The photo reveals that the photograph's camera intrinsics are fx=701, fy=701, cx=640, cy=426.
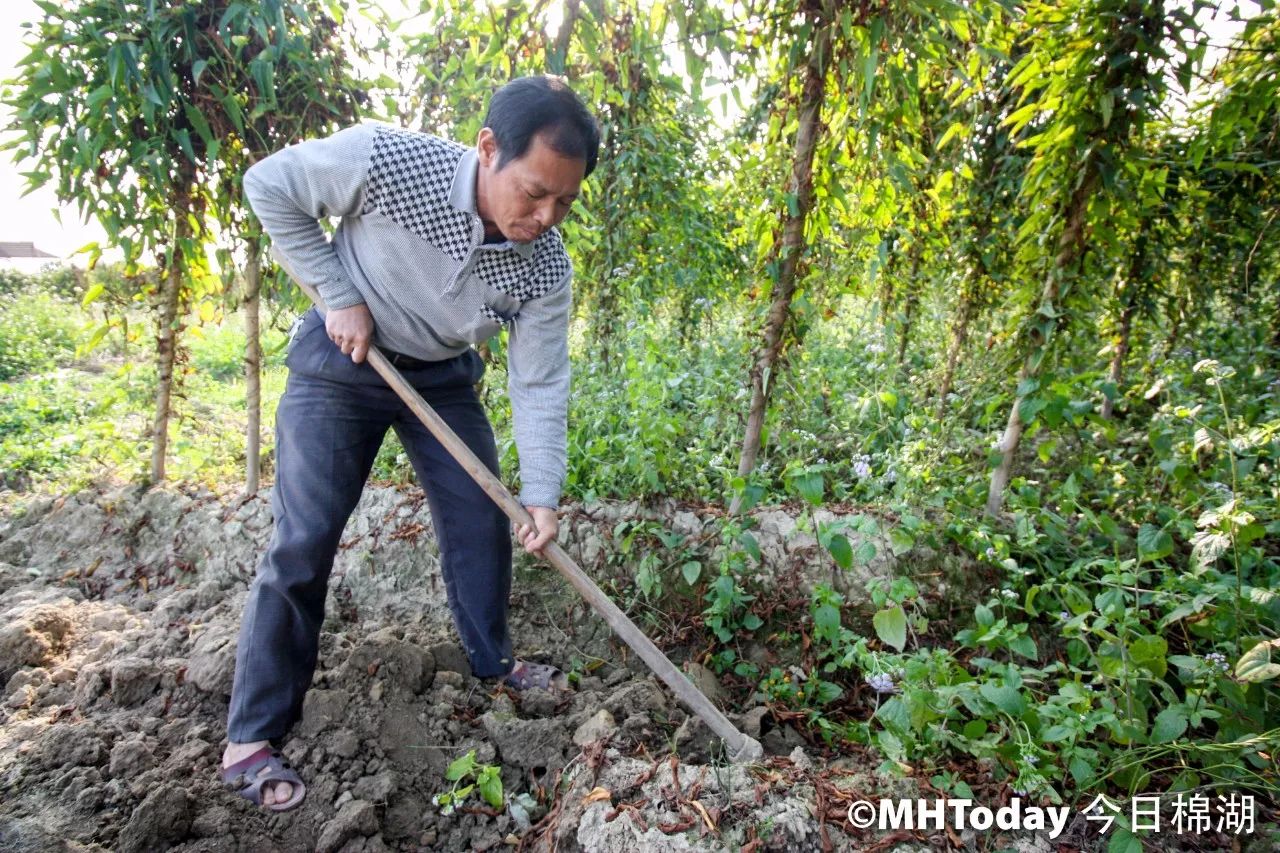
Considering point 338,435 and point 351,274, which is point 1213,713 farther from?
point 351,274

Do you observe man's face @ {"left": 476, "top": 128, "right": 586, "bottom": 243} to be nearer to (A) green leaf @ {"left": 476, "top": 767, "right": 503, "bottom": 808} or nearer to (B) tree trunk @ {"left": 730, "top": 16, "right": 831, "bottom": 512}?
(B) tree trunk @ {"left": 730, "top": 16, "right": 831, "bottom": 512}

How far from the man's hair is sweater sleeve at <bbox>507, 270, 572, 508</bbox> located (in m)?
0.48

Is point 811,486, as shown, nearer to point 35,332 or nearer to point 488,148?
point 488,148

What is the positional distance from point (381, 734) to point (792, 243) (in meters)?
2.05

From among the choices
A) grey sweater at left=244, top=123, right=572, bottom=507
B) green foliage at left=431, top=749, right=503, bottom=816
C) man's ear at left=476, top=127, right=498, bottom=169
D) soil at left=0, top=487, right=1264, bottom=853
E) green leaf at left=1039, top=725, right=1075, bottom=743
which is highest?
man's ear at left=476, top=127, right=498, bottom=169

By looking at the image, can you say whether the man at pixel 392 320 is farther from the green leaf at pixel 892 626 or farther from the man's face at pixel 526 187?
the green leaf at pixel 892 626

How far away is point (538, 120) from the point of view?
1633mm

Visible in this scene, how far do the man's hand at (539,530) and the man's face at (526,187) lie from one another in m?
0.76

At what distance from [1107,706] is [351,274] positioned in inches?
90.8

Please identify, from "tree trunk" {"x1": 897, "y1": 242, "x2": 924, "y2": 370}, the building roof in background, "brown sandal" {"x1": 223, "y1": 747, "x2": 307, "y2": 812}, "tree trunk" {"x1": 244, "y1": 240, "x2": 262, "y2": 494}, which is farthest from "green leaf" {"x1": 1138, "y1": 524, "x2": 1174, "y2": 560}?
the building roof in background

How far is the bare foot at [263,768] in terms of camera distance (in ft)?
6.04

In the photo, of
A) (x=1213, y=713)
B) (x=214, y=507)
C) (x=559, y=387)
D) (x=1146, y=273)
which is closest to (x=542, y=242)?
(x=559, y=387)

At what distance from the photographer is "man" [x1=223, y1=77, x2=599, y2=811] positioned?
5.76 feet

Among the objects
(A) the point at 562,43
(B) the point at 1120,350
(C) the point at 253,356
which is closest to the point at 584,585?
(A) the point at 562,43
